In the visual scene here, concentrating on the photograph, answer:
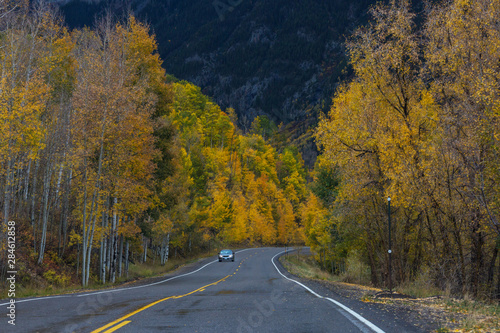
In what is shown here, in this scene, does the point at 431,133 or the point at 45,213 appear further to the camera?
the point at 45,213

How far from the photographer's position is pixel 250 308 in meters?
8.72

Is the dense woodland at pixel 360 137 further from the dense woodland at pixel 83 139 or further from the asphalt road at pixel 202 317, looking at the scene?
the asphalt road at pixel 202 317

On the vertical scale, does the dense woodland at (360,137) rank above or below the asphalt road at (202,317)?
above

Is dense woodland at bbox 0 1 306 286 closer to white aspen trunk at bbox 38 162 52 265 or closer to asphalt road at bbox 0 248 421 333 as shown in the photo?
white aspen trunk at bbox 38 162 52 265

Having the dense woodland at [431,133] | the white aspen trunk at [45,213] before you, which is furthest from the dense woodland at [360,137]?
the white aspen trunk at [45,213]

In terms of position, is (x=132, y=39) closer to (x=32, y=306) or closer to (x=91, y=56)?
(x=91, y=56)

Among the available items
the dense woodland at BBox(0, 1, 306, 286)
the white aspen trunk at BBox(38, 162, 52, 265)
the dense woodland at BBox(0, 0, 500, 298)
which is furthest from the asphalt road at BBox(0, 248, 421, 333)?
the white aspen trunk at BBox(38, 162, 52, 265)

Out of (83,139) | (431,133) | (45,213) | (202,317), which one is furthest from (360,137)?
(45,213)

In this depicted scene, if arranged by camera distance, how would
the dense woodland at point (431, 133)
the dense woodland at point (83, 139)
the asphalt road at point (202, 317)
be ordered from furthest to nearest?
the dense woodland at point (83, 139) < the dense woodland at point (431, 133) < the asphalt road at point (202, 317)

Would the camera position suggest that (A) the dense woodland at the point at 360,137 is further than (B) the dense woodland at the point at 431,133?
Yes

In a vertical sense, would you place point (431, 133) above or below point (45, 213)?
above

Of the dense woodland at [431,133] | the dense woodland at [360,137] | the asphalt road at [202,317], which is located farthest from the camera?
the dense woodland at [360,137]

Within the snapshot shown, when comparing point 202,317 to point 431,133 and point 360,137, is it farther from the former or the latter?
point 431,133

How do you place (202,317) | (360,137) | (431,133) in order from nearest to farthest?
(202,317), (431,133), (360,137)
